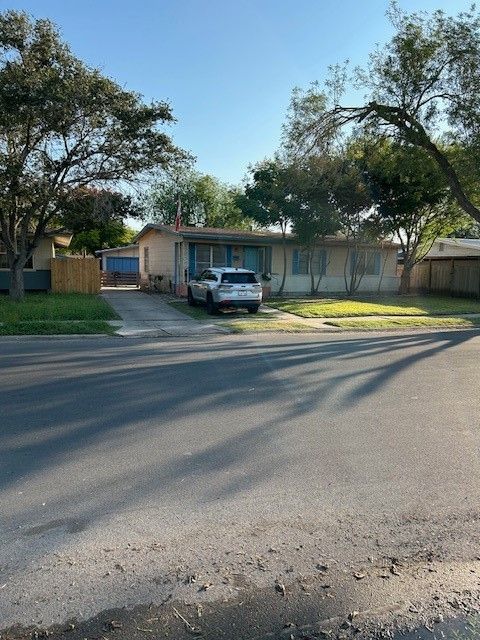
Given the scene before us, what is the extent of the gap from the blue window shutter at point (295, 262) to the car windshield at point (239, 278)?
9559 millimetres

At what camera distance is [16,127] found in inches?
672

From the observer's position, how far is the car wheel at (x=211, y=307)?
17812 mm

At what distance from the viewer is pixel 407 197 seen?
81.0ft

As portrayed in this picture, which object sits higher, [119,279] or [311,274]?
[311,274]

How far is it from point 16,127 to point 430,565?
18433mm

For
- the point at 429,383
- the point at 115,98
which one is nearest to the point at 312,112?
the point at 115,98

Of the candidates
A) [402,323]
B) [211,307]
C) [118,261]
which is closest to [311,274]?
[211,307]

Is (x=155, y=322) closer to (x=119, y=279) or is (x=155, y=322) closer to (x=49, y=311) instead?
(x=49, y=311)

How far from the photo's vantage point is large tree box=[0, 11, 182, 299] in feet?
51.5

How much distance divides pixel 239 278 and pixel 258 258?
891cm

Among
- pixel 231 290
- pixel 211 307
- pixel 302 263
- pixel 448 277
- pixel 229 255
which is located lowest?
pixel 211 307

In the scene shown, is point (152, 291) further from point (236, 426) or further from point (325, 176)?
point (236, 426)

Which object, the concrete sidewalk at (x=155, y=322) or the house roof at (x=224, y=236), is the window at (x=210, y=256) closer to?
the house roof at (x=224, y=236)

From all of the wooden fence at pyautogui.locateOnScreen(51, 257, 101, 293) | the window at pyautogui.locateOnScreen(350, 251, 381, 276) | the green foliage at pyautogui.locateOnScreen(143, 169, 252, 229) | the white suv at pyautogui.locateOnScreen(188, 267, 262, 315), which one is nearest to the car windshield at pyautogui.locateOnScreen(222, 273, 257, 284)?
the white suv at pyautogui.locateOnScreen(188, 267, 262, 315)
